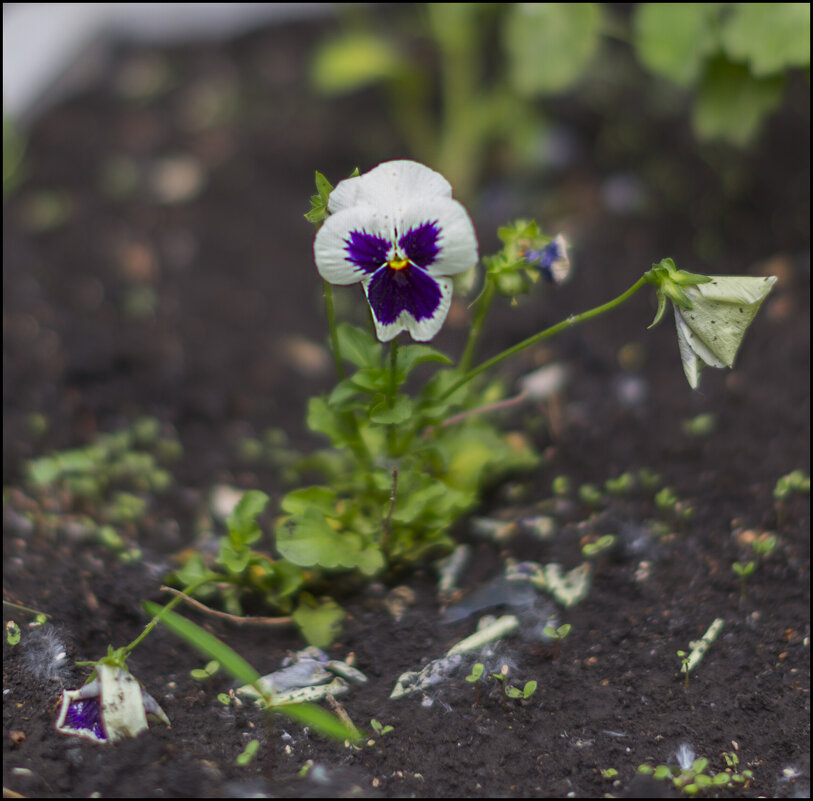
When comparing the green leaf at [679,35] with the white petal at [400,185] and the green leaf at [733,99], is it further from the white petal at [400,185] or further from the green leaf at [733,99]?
the white petal at [400,185]

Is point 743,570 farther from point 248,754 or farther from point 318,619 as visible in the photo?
point 248,754

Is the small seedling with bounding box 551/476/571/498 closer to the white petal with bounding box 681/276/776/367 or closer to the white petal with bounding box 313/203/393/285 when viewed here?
the white petal with bounding box 681/276/776/367

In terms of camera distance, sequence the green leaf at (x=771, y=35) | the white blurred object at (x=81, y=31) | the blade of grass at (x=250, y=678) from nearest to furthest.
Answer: the blade of grass at (x=250, y=678) → the green leaf at (x=771, y=35) → the white blurred object at (x=81, y=31)

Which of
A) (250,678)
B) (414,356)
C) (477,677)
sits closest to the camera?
(250,678)

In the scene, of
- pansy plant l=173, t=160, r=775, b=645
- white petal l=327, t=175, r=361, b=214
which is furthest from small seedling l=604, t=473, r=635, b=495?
white petal l=327, t=175, r=361, b=214

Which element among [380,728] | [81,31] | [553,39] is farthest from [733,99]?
[81,31]

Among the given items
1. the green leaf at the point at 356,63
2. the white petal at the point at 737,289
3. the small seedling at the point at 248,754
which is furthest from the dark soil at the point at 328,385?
the white petal at the point at 737,289
